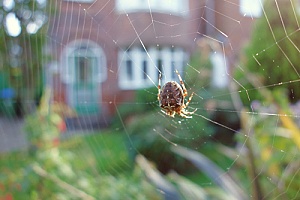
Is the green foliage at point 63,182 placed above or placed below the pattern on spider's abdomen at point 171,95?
below

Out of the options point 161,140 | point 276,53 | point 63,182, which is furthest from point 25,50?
point 63,182

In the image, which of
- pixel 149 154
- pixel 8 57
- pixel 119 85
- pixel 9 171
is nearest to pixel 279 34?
pixel 149 154

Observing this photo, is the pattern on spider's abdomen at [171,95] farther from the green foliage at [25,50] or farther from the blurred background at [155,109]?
the green foliage at [25,50]

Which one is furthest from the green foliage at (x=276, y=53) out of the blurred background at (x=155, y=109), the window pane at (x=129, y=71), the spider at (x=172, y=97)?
the window pane at (x=129, y=71)

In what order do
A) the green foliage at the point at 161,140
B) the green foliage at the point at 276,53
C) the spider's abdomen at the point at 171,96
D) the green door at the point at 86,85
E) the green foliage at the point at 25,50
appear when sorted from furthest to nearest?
the green door at the point at 86,85 < the green foliage at the point at 161,140 < the green foliage at the point at 25,50 < the green foliage at the point at 276,53 < the spider's abdomen at the point at 171,96

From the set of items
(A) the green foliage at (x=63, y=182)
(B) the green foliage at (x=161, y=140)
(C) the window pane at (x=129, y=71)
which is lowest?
(B) the green foliage at (x=161, y=140)

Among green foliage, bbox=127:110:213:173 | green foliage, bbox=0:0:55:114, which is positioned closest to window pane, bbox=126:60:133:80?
green foliage, bbox=0:0:55:114

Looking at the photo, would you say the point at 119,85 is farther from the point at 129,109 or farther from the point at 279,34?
the point at 279,34

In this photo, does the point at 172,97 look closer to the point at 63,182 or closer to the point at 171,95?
the point at 171,95
